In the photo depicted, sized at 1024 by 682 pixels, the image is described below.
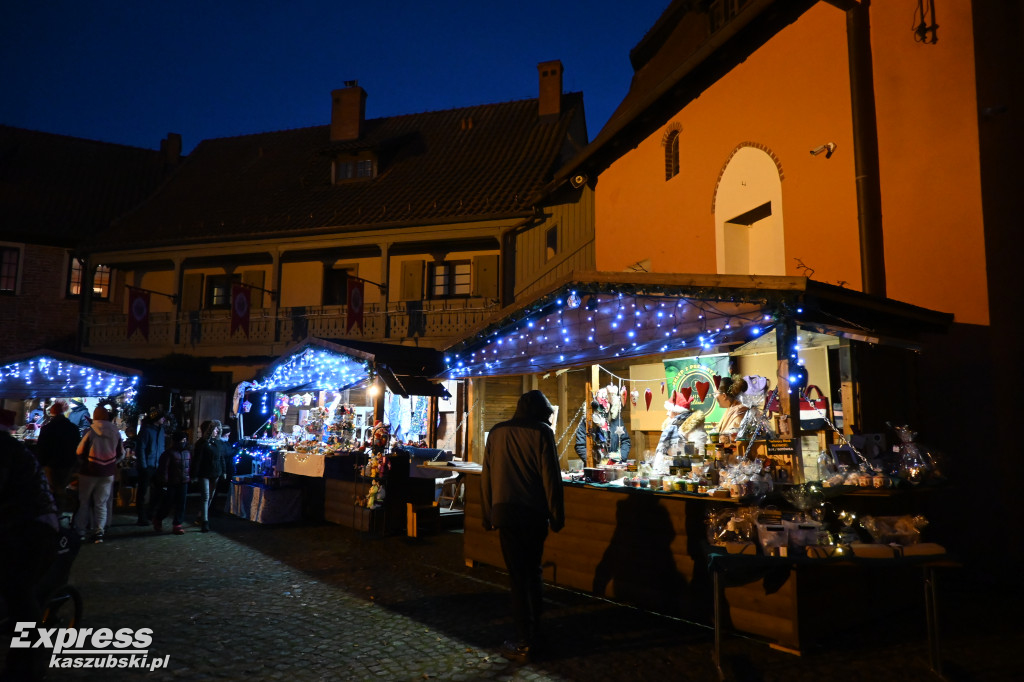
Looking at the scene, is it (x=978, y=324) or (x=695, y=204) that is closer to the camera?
(x=978, y=324)

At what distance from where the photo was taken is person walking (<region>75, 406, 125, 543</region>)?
29.5 feet

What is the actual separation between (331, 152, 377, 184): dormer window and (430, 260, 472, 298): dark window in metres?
4.54

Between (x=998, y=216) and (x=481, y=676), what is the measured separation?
745 cm

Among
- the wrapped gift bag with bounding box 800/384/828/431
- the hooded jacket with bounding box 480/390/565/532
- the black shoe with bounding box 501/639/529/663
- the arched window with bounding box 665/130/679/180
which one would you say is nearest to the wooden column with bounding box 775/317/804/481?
the hooded jacket with bounding box 480/390/565/532

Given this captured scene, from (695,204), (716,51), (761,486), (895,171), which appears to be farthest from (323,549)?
(716,51)

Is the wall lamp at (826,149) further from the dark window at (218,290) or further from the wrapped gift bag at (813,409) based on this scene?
the dark window at (218,290)

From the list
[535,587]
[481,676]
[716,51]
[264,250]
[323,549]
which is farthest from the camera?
[264,250]

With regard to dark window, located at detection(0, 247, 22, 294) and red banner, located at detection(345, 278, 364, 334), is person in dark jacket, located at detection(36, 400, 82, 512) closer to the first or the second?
red banner, located at detection(345, 278, 364, 334)

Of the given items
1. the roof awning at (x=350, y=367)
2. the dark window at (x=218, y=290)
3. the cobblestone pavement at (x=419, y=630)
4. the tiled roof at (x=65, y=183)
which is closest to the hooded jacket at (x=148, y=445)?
the roof awning at (x=350, y=367)

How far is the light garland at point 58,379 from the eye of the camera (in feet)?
52.8

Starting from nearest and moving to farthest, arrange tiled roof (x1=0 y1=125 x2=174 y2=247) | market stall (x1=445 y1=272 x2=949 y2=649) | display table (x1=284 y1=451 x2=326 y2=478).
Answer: market stall (x1=445 y1=272 x2=949 y2=649) < display table (x1=284 y1=451 x2=326 y2=478) < tiled roof (x1=0 y1=125 x2=174 y2=247)

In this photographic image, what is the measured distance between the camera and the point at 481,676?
463 centimetres

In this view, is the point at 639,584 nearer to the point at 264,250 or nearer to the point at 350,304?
the point at 350,304

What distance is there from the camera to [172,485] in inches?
402
